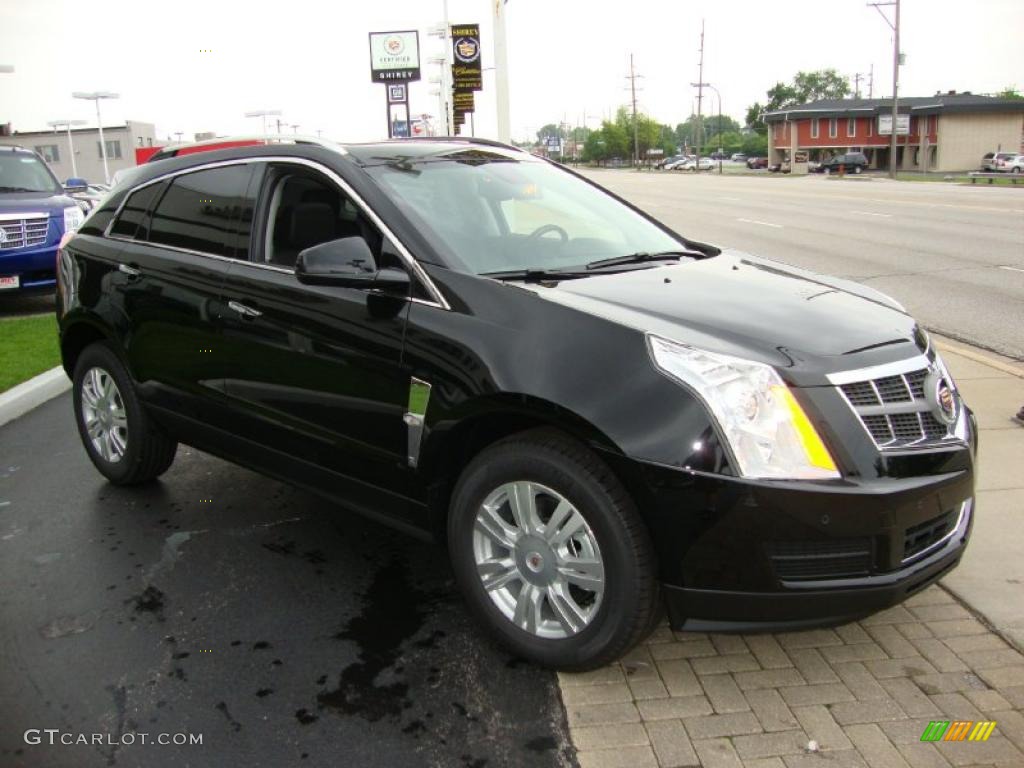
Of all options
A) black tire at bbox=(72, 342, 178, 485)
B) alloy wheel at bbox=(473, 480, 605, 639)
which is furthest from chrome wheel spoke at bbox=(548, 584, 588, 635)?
black tire at bbox=(72, 342, 178, 485)

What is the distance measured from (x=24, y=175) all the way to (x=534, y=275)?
472 inches

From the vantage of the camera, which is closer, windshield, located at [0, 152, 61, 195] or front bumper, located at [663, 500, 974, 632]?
front bumper, located at [663, 500, 974, 632]

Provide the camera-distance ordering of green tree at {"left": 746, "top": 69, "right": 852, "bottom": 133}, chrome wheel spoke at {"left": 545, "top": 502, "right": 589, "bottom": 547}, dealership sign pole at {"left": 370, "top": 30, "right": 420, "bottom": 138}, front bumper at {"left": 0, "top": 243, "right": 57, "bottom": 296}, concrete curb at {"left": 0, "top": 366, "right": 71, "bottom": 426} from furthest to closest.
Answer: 1. green tree at {"left": 746, "top": 69, "right": 852, "bottom": 133}
2. dealership sign pole at {"left": 370, "top": 30, "right": 420, "bottom": 138}
3. front bumper at {"left": 0, "top": 243, "right": 57, "bottom": 296}
4. concrete curb at {"left": 0, "top": 366, "right": 71, "bottom": 426}
5. chrome wheel spoke at {"left": 545, "top": 502, "right": 589, "bottom": 547}

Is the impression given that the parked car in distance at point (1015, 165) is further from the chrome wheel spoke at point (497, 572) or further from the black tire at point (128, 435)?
the chrome wheel spoke at point (497, 572)

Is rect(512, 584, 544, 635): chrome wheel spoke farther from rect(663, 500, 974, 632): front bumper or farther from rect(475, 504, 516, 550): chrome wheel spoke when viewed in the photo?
rect(663, 500, 974, 632): front bumper

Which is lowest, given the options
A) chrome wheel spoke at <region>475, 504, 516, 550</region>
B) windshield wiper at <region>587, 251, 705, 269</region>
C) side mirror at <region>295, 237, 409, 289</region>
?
chrome wheel spoke at <region>475, 504, 516, 550</region>

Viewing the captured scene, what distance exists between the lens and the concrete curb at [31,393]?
677 centimetres

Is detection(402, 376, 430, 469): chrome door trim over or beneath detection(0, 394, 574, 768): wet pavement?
over

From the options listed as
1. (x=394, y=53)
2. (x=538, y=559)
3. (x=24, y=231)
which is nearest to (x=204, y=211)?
(x=538, y=559)

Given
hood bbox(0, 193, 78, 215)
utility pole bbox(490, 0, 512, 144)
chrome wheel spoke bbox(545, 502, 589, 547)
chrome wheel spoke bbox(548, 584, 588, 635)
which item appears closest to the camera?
chrome wheel spoke bbox(545, 502, 589, 547)

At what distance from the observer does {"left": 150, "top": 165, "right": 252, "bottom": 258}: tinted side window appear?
166 inches

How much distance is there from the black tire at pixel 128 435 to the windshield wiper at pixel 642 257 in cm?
246

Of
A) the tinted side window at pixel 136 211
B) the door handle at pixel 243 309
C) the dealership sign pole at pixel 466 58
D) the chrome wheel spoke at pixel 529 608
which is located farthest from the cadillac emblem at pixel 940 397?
the dealership sign pole at pixel 466 58

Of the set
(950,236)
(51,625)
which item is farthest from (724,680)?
(950,236)
